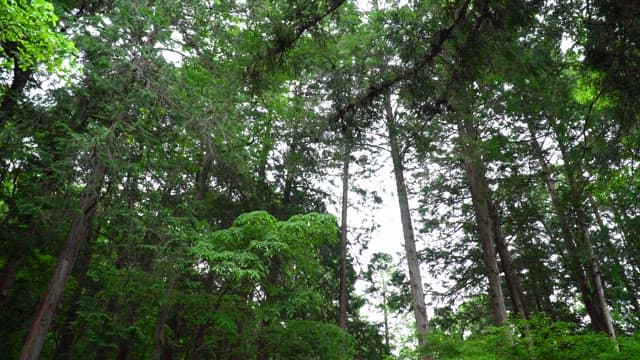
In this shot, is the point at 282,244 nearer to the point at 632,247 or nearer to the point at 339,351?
the point at 339,351

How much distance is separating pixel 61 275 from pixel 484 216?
867 cm

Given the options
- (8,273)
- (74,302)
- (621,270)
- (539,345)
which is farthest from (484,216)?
(74,302)

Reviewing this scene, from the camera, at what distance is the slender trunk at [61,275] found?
630 cm

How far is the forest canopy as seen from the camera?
15.0ft

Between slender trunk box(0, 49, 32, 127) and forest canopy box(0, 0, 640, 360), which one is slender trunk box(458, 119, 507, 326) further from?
slender trunk box(0, 49, 32, 127)

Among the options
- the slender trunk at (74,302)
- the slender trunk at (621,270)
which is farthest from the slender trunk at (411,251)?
the slender trunk at (74,302)

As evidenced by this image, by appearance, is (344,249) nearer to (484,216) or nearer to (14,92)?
(484,216)

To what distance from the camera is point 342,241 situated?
13.8 m

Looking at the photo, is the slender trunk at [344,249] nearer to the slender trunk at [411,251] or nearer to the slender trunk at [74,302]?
the slender trunk at [411,251]

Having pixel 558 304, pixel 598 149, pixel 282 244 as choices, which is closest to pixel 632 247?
pixel 558 304

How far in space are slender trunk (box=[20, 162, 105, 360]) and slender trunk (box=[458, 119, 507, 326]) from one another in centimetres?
659

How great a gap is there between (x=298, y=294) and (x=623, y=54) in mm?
6429

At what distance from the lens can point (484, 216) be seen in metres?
9.57

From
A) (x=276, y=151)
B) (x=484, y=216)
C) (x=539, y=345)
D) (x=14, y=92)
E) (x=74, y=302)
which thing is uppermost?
(x=276, y=151)
